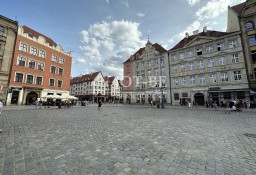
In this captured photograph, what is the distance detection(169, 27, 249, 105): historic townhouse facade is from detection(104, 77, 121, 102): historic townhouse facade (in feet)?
167

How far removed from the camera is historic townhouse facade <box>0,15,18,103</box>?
2591cm

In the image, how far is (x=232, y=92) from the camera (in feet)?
86.3

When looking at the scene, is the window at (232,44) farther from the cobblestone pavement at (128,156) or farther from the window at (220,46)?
the cobblestone pavement at (128,156)

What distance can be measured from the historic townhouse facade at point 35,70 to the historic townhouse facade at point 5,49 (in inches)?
30.9

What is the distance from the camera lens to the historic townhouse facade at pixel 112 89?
8070 cm

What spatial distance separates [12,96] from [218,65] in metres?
44.5

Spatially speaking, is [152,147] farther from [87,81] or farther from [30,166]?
[87,81]

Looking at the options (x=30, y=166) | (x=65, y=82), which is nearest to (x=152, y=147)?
(x=30, y=166)

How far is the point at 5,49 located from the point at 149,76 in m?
34.5

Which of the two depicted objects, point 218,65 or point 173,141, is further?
point 218,65

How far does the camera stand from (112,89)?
3305 inches

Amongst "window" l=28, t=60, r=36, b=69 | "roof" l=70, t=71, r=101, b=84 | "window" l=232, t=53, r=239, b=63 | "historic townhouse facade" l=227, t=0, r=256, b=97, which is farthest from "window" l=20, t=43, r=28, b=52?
"historic townhouse facade" l=227, t=0, r=256, b=97

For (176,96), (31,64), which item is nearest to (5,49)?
(31,64)

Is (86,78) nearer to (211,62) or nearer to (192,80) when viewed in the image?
(192,80)
